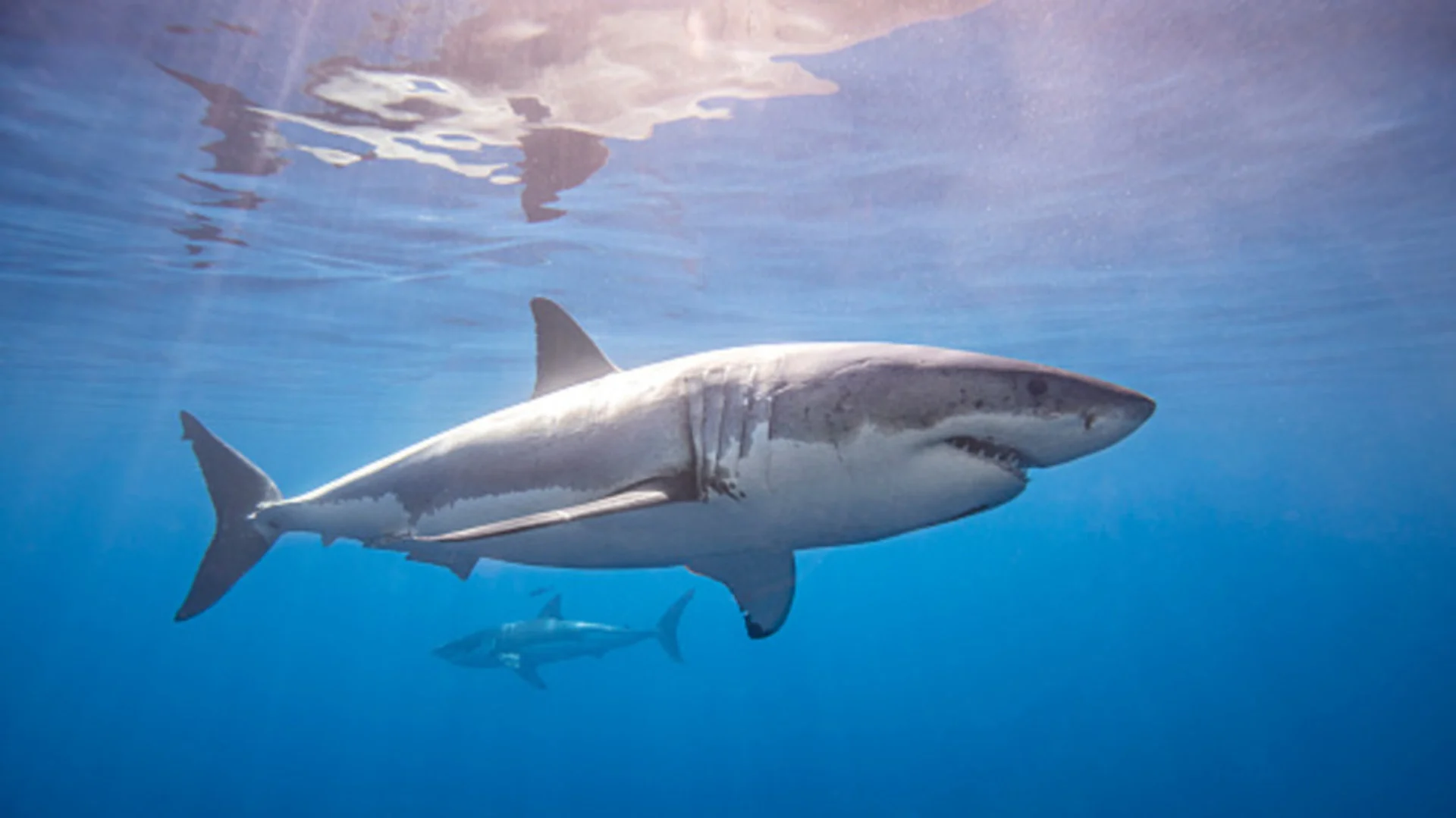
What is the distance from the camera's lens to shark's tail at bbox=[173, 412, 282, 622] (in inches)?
220

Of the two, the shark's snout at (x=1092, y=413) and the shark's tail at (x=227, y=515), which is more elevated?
the shark's snout at (x=1092, y=413)

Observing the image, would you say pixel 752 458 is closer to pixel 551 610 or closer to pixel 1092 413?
pixel 1092 413

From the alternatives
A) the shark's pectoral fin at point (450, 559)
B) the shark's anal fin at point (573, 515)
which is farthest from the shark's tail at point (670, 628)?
the shark's anal fin at point (573, 515)

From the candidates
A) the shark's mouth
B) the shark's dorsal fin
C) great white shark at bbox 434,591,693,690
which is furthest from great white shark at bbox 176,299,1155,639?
great white shark at bbox 434,591,693,690

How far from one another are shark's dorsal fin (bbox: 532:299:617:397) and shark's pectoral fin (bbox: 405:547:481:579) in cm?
108

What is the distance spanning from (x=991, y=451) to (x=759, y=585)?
2.22m

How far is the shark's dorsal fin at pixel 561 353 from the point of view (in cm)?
452

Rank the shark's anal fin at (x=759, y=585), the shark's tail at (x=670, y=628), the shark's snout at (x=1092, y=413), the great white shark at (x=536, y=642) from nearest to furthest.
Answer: the shark's snout at (x=1092, y=413) → the shark's anal fin at (x=759, y=585) → the great white shark at (x=536, y=642) → the shark's tail at (x=670, y=628)

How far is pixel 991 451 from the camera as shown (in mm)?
2258

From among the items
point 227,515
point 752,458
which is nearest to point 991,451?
point 752,458

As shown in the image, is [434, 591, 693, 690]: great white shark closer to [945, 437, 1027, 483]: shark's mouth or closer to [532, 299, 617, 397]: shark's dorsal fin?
[532, 299, 617, 397]: shark's dorsal fin

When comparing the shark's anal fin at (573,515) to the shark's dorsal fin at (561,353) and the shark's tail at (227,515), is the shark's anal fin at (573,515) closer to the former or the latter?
the shark's dorsal fin at (561,353)

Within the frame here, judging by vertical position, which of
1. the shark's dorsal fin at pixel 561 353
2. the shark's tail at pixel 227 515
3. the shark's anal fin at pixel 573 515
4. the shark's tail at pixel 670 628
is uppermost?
the shark's dorsal fin at pixel 561 353

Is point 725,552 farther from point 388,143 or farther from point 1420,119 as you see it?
point 1420,119
